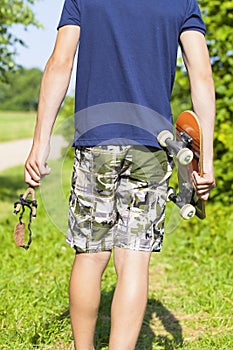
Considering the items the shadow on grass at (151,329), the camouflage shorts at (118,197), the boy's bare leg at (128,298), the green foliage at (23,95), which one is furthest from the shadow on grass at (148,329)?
the green foliage at (23,95)

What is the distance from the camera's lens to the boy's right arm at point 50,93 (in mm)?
2635

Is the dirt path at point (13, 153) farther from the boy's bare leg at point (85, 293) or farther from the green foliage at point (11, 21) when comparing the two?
the boy's bare leg at point (85, 293)

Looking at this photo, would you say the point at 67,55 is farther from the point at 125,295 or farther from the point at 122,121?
the point at 125,295

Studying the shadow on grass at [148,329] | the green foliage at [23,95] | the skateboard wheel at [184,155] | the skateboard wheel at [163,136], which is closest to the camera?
the skateboard wheel at [184,155]

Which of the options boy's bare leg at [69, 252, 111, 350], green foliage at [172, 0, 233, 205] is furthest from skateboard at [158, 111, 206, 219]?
green foliage at [172, 0, 233, 205]

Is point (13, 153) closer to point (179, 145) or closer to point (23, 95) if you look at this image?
point (179, 145)

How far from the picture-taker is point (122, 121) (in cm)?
262

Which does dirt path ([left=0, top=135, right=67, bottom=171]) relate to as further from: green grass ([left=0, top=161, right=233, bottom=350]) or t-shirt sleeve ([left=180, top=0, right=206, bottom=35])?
t-shirt sleeve ([left=180, top=0, right=206, bottom=35])

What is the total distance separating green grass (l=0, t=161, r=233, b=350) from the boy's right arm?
0.41 m

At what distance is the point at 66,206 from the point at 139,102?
0.76 metres

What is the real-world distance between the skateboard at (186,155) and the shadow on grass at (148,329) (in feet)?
3.12

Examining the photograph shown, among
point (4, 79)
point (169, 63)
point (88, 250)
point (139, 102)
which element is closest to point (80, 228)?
point (88, 250)

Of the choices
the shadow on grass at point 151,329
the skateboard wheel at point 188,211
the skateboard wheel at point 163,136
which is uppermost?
the skateboard wheel at point 163,136

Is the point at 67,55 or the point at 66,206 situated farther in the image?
the point at 66,206
